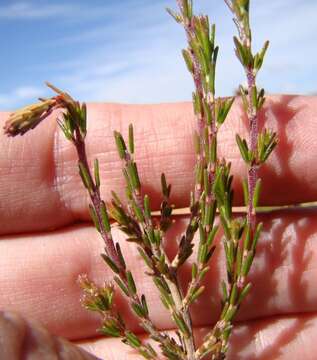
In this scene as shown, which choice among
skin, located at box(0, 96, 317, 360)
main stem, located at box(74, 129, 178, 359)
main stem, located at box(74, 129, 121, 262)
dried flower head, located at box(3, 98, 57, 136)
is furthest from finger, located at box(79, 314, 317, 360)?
dried flower head, located at box(3, 98, 57, 136)

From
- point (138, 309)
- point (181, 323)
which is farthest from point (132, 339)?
point (181, 323)

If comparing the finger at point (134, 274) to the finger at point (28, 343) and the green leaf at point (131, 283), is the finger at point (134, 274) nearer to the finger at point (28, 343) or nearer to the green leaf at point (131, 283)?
the green leaf at point (131, 283)

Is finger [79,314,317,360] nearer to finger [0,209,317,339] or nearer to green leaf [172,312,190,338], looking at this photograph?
finger [0,209,317,339]

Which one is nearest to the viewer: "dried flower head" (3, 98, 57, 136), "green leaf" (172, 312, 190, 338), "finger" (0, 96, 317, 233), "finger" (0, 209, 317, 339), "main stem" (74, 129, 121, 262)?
"dried flower head" (3, 98, 57, 136)

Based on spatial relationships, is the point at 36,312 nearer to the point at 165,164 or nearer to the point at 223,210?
the point at 165,164

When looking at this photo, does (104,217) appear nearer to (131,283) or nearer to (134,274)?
(131,283)

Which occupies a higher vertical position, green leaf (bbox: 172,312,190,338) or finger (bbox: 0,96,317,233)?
finger (bbox: 0,96,317,233)

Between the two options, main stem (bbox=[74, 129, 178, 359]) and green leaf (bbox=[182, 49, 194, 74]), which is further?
green leaf (bbox=[182, 49, 194, 74])

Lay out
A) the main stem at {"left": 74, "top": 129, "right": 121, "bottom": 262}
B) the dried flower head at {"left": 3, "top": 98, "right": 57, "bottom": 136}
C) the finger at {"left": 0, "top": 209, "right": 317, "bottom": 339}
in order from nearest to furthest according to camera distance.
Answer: the dried flower head at {"left": 3, "top": 98, "right": 57, "bottom": 136}, the main stem at {"left": 74, "top": 129, "right": 121, "bottom": 262}, the finger at {"left": 0, "top": 209, "right": 317, "bottom": 339}
